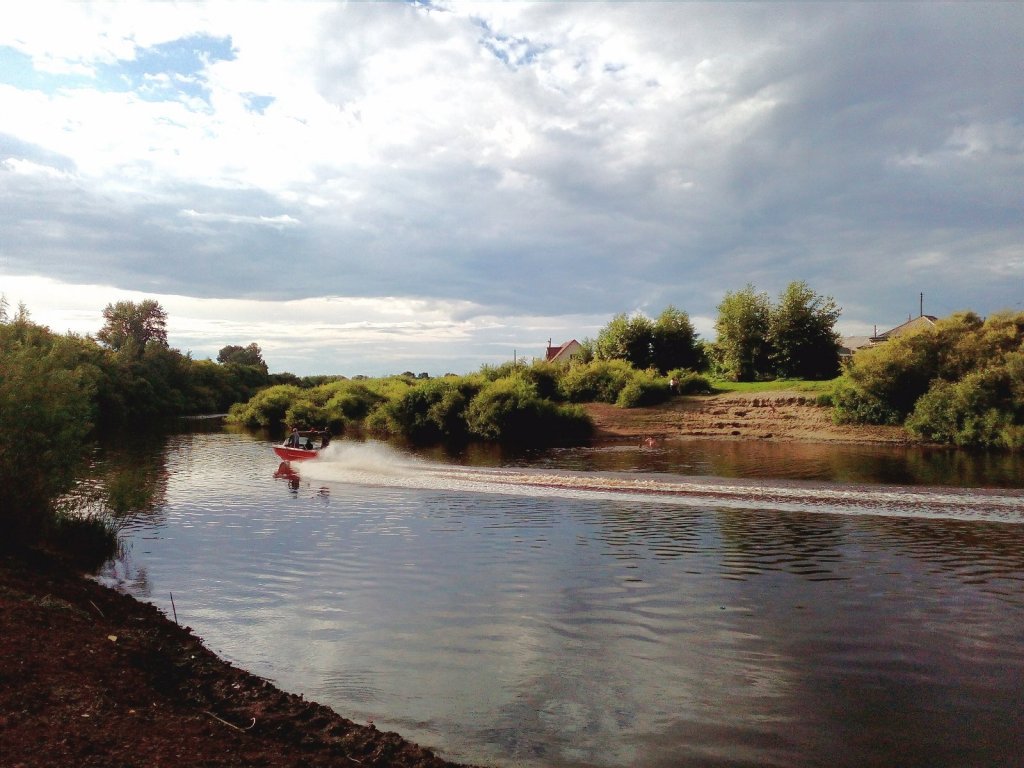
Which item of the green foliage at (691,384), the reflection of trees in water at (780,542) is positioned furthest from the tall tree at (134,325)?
the reflection of trees in water at (780,542)

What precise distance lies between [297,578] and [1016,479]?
26.5 meters

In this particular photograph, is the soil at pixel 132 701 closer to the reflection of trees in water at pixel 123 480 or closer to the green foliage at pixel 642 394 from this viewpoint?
the reflection of trees in water at pixel 123 480

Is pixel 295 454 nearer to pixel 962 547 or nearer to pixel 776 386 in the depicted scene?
pixel 962 547

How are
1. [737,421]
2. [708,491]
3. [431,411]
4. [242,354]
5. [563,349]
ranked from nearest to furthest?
[708,491]
[737,421]
[431,411]
[563,349]
[242,354]

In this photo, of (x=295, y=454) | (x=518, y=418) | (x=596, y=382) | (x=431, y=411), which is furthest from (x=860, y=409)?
(x=295, y=454)

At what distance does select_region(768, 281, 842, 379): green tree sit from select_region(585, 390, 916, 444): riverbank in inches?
430

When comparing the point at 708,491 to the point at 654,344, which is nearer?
the point at 708,491

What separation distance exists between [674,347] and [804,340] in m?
12.9

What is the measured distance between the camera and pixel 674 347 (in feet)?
239

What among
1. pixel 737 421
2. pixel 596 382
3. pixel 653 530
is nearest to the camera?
pixel 653 530

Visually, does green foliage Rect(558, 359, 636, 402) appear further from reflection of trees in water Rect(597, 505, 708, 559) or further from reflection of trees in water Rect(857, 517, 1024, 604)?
reflection of trees in water Rect(857, 517, 1024, 604)

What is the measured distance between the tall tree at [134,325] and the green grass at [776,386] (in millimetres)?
83156

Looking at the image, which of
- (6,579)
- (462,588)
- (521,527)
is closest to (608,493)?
(521,527)

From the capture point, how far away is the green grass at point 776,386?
172ft
